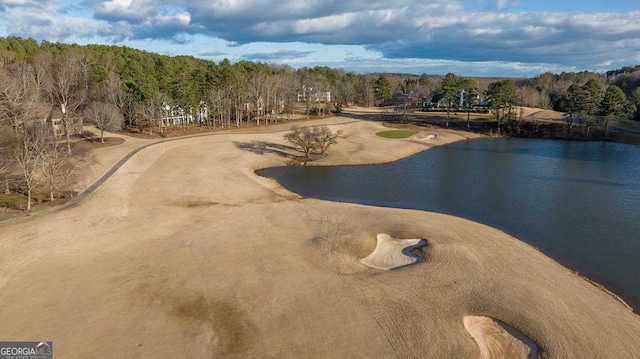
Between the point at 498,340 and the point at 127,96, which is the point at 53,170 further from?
the point at 127,96

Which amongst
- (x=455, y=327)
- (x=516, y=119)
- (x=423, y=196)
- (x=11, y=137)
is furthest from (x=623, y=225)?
(x=516, y=119)

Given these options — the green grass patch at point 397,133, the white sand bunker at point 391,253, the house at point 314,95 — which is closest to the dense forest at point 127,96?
the house at point 314,95

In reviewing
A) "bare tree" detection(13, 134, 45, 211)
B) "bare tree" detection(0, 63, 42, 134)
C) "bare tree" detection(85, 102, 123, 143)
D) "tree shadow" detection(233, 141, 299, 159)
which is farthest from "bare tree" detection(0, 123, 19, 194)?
"tree shadow" detection(233, 141, 299, 159)

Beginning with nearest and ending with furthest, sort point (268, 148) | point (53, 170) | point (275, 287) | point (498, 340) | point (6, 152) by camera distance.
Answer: point (498, 340), point (275, 287), point (53, 170), point (6, 152), point (268, 148)

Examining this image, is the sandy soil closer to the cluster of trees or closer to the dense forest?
the dense forest

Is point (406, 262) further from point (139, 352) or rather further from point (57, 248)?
point (57, 248)

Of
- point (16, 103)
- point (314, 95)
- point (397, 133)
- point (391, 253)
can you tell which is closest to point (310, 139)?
point (397, 133)
